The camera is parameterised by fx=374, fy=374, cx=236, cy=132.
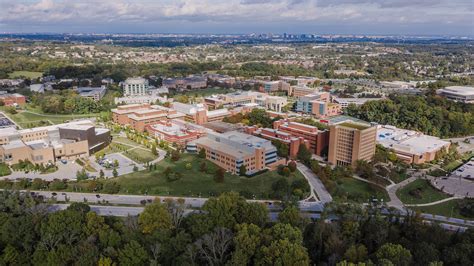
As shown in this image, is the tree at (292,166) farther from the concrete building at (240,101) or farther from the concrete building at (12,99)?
the concrete building at (12,99)

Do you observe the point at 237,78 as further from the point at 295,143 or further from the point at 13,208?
the point at 13,208

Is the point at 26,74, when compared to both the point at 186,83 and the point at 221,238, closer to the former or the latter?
the point at 186,83

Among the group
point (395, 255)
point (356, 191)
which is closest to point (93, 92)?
point (356, 191)

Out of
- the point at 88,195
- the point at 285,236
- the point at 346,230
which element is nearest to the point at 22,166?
the point at 88,195

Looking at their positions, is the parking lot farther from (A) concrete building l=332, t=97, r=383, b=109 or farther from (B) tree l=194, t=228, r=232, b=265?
(A) concrete building l=332, t=97, r=383, b=109

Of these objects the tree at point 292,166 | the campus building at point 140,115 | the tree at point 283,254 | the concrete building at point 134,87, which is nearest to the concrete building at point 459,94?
the tree at point 292,166
